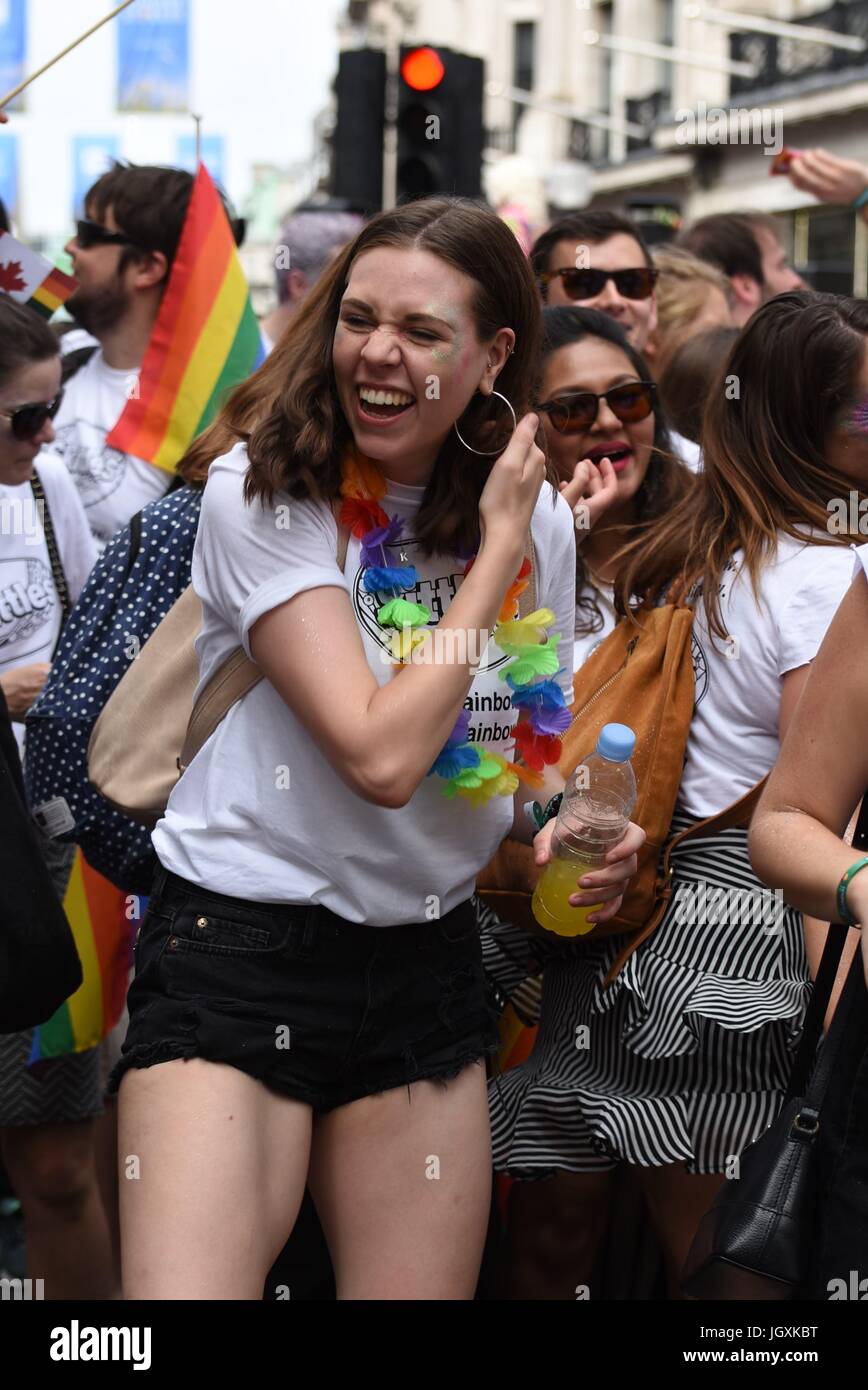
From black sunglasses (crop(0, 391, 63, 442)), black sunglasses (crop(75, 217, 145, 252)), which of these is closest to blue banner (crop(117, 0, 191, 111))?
black sunglasses (crop(75, 217, 145, 252))

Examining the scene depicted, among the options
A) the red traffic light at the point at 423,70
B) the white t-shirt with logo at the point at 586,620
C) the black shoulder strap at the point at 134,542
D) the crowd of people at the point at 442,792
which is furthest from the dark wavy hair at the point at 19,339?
the red traffic light at the point at 423,70

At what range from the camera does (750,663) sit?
3.29 m

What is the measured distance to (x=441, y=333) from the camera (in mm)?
2764

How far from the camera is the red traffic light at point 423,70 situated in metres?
8.00

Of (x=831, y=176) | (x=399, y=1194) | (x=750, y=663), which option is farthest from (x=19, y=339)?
(x=831, y=176)

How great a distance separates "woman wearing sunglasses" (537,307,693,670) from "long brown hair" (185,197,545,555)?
0.97m

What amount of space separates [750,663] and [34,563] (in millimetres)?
1818

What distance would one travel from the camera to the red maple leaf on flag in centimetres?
439

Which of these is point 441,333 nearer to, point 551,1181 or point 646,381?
point 646,381

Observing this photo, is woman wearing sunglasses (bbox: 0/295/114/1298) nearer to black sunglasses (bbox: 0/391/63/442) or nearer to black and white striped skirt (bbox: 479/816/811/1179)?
black sunglasses (bbox: 0/391/63/442)

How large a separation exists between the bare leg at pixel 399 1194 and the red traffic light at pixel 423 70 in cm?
619

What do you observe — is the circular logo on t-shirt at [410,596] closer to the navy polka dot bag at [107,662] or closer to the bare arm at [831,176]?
the navy polka dot bag at [107,662]

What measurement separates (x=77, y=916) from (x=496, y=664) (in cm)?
178

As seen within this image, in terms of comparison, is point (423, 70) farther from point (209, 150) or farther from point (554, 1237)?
point (209, 150)
